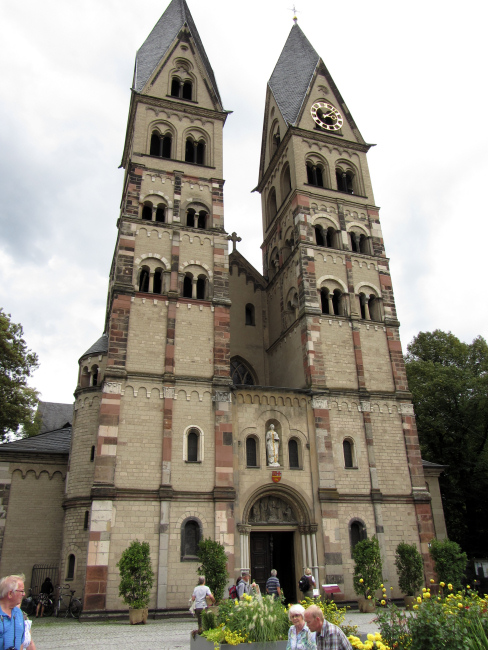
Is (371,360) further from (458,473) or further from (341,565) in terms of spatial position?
(458,473)

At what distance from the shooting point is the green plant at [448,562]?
21.3 metres

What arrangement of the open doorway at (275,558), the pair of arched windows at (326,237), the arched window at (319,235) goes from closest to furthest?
the open doorway at (275,558)
the pair of arched windows at (326,237)
the arched window at (319,235)

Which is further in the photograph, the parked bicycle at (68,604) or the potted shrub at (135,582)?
the parked bicycle at (68,604)

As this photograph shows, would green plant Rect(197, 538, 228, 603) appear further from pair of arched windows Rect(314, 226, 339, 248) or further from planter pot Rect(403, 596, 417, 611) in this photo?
pair of arched windows Rect(314, 226, 339, 248)

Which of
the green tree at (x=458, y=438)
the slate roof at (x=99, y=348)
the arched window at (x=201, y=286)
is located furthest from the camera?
the green tree at (x=458, y=438)

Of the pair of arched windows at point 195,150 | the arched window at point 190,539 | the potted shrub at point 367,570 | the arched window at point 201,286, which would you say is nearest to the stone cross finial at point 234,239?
the pair of arched windows at point 195,150

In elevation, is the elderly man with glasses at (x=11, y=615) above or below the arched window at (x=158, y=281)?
below

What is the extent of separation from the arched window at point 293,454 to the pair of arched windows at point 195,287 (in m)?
7.79

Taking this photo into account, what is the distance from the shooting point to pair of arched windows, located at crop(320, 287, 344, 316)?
27.5 meters

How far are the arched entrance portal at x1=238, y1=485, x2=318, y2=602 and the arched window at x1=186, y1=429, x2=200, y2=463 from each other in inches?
111

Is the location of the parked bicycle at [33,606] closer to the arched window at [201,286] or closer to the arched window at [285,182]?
the arched window at [201,286]

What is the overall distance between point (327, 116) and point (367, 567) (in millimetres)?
26311

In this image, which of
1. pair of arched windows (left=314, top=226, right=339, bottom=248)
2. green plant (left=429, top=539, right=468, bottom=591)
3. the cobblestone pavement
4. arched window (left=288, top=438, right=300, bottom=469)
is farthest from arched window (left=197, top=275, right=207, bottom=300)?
green plant (left=429, top=539, right=468, bottom=591)

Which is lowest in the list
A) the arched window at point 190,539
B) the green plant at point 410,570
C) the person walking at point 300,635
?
the person walking at point 300,635
